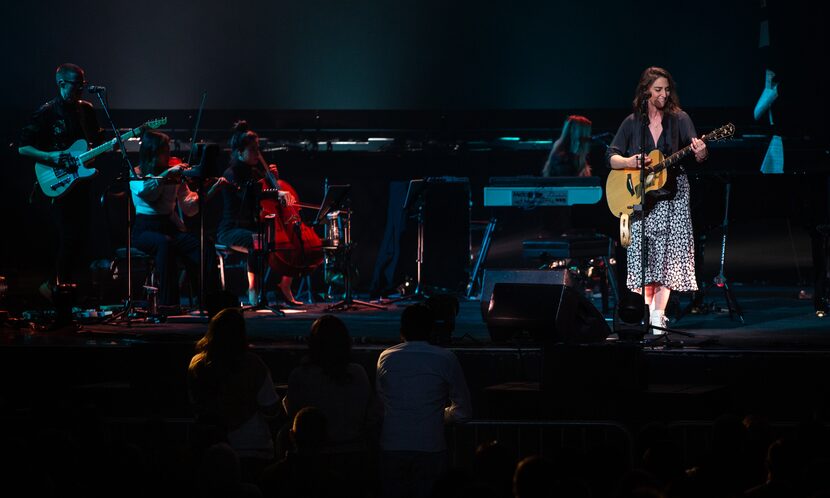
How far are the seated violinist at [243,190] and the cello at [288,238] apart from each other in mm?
61

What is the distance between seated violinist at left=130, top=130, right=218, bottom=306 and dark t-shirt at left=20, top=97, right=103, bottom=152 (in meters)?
0.53

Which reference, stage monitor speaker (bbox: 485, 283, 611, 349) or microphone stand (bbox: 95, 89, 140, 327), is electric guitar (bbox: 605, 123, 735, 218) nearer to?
stage monitor speaker (bbox: 485, 283, 611, 349)

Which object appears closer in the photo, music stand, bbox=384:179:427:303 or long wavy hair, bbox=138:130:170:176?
long wavy hair, bbox=138:130:170:176

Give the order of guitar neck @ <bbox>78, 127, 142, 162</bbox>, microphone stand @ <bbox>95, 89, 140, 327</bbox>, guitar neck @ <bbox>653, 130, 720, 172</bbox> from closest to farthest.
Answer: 1. guitar neck @ <bbox>653, 130, 720, 172</bbox>
2. microphone stand @ <bbox>95, 89, 140, 327</bbox>
3. guitar neck @ <bbox>78, 127, 142, 162</bbox>

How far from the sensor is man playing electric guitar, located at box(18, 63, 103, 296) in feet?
27.9

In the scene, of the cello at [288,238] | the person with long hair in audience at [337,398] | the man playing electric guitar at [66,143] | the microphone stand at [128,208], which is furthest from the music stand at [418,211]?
the person with long hair in audience at [337,398]

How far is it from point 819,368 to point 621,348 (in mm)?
1475

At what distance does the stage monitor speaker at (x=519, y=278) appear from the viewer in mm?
7117

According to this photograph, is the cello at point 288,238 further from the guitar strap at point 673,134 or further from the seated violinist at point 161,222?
the guitar strap at point 673,134

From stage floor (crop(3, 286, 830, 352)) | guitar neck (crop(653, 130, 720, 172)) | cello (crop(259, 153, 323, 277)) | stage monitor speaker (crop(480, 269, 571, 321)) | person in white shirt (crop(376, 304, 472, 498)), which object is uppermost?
guitar neck (crop(653, 130, 720, 172))

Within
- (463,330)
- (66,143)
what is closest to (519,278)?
(463,330)

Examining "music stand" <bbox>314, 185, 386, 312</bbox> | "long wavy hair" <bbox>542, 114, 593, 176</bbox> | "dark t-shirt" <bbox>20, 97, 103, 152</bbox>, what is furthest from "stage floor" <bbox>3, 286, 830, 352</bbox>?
"long wavy hair" <bbox>542, 114, 593, 176</bbox>

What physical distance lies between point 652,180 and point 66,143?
15.1 ft

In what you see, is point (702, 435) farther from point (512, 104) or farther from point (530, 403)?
point (512, 104)
